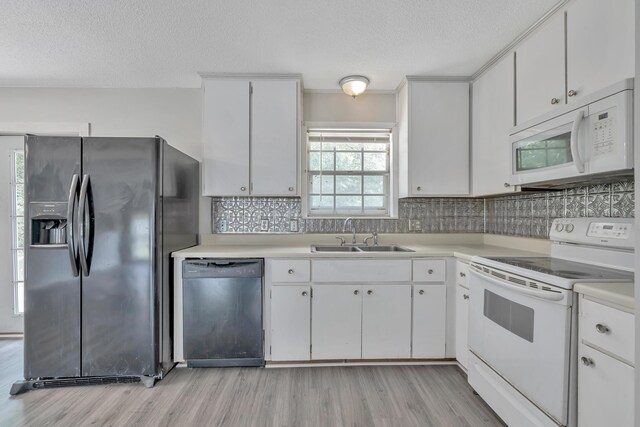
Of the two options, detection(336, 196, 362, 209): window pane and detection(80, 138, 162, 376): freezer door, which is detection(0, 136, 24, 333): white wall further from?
detection(336, 196, 362, 209): window pane

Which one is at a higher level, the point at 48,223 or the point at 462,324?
the point at 48,223

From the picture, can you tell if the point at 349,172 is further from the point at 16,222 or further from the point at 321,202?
the point at 16,222

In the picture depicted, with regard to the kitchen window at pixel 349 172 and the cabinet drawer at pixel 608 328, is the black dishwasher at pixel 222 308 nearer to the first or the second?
the kitchen window at pixel 349 172

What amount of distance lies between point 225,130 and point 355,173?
1.28m

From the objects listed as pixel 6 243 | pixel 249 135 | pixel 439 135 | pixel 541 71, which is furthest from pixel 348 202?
pixel 6 243

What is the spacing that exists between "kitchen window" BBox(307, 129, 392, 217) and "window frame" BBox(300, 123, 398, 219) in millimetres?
10

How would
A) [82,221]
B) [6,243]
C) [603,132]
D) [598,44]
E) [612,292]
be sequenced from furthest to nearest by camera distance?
[6,243], [82,221], [598,44], [603,132], [612,292]

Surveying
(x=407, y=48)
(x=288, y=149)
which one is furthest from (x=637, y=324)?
(x=288, y=149)

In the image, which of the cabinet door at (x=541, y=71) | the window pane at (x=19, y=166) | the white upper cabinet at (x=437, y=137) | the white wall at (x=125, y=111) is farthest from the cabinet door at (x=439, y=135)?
the window pane at (x=19, y=166)

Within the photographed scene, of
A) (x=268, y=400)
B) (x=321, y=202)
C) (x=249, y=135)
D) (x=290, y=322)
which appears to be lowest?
(x=268, y=400)

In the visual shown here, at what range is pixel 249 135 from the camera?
2.52 meters

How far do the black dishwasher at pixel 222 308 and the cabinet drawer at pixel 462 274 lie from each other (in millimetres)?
1483

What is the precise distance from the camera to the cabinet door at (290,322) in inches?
87.7

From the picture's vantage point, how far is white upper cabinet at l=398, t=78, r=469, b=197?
2547 mm
